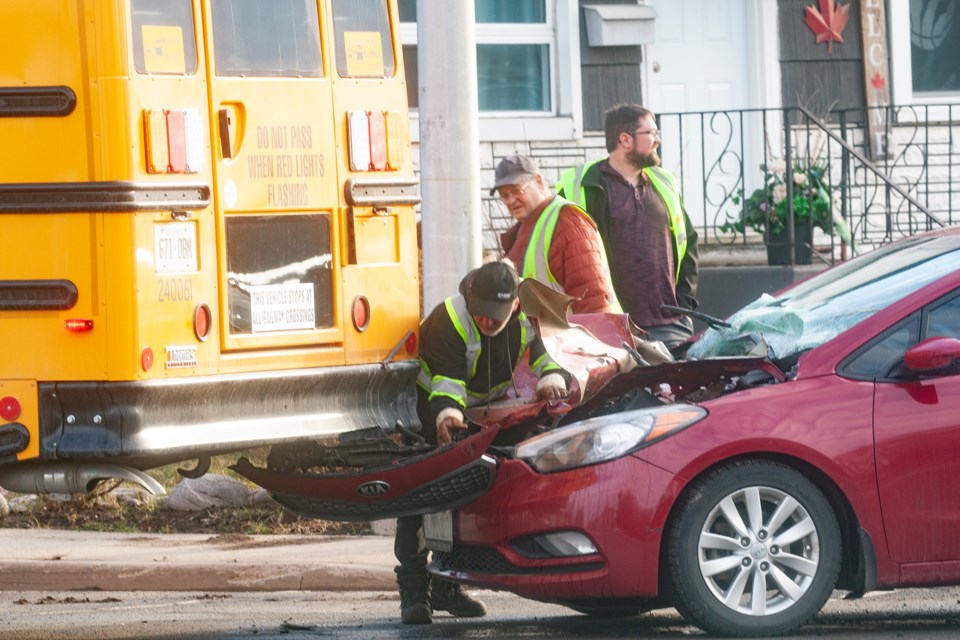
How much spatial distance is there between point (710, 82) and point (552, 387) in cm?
832

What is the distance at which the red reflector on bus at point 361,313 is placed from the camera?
7.05 meters

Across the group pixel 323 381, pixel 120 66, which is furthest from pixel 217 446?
pixel 120 66

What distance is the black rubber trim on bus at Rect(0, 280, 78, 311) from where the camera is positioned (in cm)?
621

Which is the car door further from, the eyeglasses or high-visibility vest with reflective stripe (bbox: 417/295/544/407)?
the eyeglasses

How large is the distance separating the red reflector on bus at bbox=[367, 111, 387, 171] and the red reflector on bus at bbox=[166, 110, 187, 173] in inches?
37.7

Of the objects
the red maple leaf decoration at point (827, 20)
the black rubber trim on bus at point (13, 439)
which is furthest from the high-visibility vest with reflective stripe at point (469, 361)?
the red maple leaf decoration at point (827, 20)

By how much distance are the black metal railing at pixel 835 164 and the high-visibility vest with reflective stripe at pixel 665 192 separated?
4.36 metres

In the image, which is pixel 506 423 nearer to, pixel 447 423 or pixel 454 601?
pixel 447 423

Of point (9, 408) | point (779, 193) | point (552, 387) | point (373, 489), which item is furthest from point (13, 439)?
point (779, 193)

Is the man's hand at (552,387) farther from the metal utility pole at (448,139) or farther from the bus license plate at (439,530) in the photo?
the metal utility pole at (448,139)

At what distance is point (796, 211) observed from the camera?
493 inches

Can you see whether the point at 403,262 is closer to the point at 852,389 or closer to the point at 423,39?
the point at 423,39

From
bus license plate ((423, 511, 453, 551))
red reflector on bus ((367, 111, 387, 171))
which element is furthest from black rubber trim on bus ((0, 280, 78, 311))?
bus license plate ((423, 511, 453, 551))

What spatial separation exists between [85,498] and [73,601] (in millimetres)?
1823
